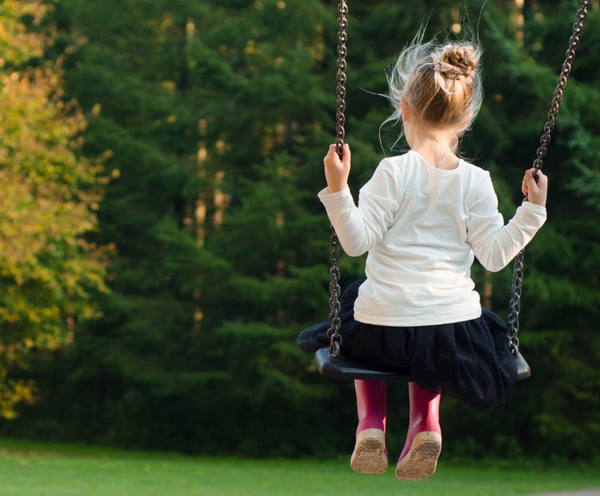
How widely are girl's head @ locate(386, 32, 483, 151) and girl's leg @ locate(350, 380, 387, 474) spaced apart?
0.87m

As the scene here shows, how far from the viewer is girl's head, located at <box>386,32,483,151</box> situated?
9.25 feet

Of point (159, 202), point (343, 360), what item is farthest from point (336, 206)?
point (159, 202)

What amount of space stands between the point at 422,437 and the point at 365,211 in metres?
Answer: 0.78

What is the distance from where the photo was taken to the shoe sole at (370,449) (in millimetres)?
2883

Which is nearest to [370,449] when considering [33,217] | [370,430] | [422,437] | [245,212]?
[370,430]

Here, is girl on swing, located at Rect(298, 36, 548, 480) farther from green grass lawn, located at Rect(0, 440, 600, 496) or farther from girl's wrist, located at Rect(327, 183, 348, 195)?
green grass lawn, located at Rect(0, 440, 600, 496)

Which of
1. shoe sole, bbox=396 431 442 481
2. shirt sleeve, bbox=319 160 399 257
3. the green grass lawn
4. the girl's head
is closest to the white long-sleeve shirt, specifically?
shirt sleeve, bbox=319 160 399 257

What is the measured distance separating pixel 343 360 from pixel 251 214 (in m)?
10.5

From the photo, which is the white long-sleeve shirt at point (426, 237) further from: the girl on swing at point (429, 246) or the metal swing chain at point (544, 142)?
the metal swing chain at point (544, 142)

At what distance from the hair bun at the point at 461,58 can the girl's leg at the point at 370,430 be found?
108 centimetres

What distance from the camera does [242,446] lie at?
1502cm

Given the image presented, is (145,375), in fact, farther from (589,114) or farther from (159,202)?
(589,114)

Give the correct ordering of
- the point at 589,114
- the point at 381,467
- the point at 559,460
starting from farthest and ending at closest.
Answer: the point at 559,460
the point at 589,114
the point at 381,467

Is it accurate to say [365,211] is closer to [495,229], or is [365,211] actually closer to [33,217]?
[495,229]
